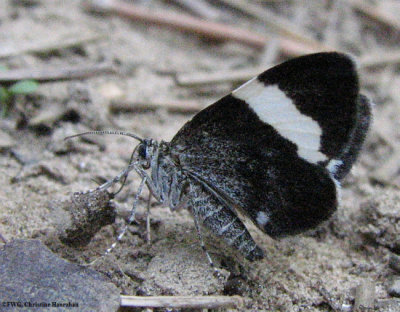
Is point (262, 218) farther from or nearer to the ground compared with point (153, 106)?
farther from the ground

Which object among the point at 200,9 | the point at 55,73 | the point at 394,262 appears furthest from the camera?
the point at 200,9

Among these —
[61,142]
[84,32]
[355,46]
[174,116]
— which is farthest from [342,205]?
[84,32]

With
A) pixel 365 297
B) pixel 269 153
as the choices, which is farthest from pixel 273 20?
pixel 365 297

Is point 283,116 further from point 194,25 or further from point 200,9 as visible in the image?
point 200,9

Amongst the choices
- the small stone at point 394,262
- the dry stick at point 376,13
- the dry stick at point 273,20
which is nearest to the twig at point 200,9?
the dry stick at point 273,20

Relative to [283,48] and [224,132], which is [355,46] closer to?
[283,48]

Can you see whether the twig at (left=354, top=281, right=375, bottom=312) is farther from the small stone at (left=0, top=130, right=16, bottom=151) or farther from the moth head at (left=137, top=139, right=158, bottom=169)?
the small stone at (left=0, top=130, right=16, bottom=151)

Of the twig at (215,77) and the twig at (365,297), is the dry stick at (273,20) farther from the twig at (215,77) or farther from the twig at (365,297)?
the twig at (365,297)
